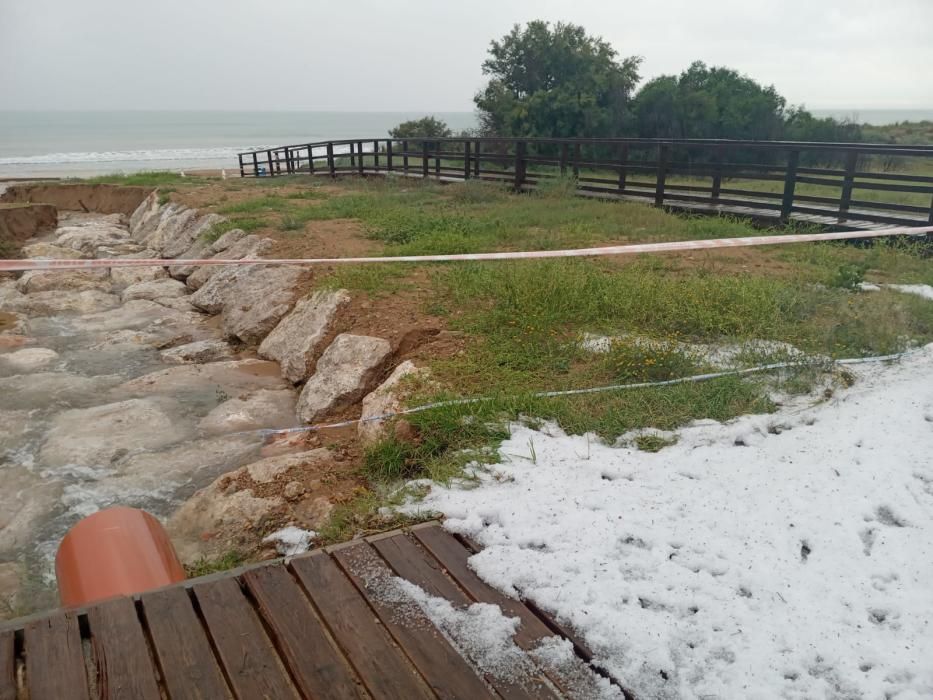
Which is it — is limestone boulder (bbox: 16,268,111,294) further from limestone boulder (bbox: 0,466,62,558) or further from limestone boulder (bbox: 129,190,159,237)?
limestone boulder (bbox: 0,466,62,558)

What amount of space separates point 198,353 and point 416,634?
5669 millimetres

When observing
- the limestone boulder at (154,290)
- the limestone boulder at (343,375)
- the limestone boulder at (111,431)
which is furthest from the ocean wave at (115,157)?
the limestone boulder at (343,375)

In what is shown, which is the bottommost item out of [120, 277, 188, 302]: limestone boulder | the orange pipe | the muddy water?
the muddy water

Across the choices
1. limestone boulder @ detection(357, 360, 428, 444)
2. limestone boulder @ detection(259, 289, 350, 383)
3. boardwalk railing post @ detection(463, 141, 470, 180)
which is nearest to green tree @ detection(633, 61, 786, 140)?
boardwalk railing post @ detection(463, 141, 470, 180)

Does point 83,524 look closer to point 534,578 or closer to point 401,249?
point 534,578

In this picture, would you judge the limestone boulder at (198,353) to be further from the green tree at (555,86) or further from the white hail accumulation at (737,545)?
the green tree at (555,86)

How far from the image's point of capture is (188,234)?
12789 millimetres

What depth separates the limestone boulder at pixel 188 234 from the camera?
39.7 ft

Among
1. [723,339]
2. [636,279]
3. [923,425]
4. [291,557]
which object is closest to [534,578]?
[291,557]

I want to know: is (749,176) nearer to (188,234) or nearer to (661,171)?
(661,171)

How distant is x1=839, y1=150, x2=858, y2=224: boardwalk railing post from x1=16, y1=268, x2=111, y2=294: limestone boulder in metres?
11.0

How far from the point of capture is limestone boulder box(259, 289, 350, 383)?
251 inches

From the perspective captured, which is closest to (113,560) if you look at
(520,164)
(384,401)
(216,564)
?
(216,564)

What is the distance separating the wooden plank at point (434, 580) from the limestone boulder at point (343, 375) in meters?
2.38
